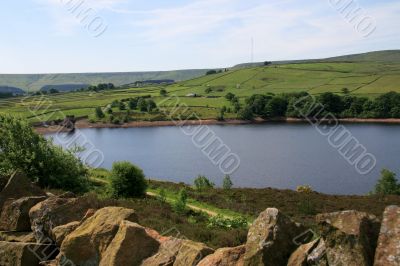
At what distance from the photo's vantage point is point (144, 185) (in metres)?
32.6

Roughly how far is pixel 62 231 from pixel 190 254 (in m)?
3.25

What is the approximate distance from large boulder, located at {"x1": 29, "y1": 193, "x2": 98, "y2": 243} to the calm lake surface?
5508 centimetres

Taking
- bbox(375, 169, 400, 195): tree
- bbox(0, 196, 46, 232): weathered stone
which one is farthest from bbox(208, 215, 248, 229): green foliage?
bbox(375, 169, 400, 195): tree

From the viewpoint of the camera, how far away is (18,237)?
10.1 m

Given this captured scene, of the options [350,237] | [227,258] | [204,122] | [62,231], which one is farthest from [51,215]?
[204,122]

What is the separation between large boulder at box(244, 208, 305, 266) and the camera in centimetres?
668

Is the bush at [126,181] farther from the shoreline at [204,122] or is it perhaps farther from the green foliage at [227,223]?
the shoreline at [204,122]

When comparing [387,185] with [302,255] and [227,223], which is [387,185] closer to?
[227,223]

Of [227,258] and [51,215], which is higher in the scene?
[227,258]

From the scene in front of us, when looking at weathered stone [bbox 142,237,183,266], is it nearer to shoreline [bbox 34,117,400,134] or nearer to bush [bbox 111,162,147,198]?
bush [bbox 111,162,147,198]

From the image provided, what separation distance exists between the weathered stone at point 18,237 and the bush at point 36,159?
40.0 feet

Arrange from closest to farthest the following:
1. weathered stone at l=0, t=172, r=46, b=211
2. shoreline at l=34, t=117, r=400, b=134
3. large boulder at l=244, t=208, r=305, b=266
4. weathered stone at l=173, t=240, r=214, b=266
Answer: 1. large boulder at l=244, t=208, r=305, b=266
2. weathered stone at l=173, t=240, r=214, b=266
3. weathered stone at l=0, t=172, r=46, b=211
4. shoreline at l=34, t=117, r=400, b=134

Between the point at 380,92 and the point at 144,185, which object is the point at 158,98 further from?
the point at 144,185

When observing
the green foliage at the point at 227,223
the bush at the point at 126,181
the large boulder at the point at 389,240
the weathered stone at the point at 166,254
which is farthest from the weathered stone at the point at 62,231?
Result: the bush at the point at 126,181
